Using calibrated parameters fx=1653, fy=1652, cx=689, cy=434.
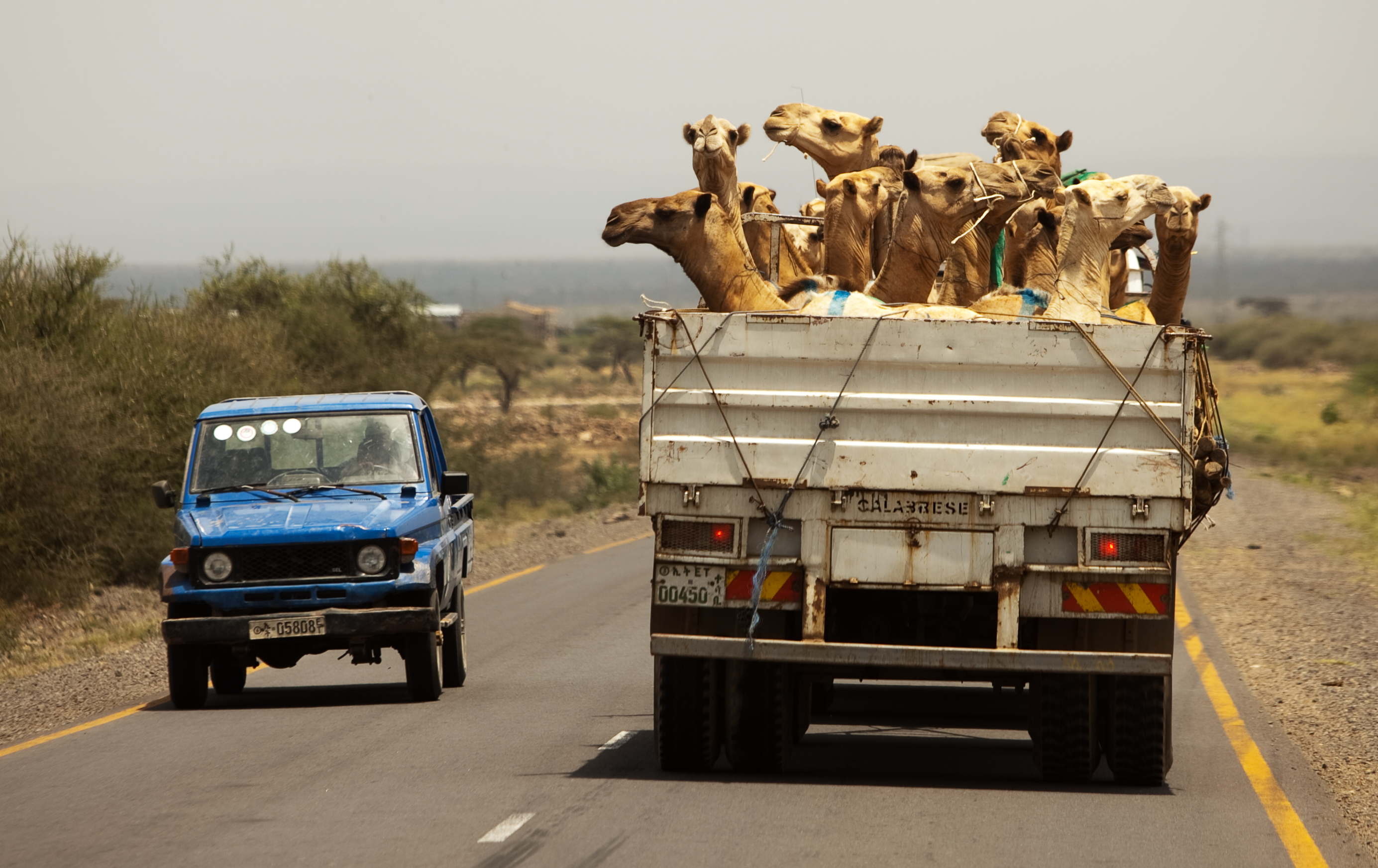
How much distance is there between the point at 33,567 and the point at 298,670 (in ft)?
24.7

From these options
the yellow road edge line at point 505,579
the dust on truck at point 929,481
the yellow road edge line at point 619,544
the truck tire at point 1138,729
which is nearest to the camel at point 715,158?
the dust on truck at point 929,481

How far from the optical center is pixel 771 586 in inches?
324

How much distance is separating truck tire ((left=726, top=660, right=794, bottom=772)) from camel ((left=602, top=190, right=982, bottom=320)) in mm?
2403

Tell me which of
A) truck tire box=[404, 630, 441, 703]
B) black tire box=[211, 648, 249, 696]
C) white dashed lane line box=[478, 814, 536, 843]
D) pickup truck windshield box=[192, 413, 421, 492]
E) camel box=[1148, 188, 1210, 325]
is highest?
camel box=[1148, 188, 1210, 325]

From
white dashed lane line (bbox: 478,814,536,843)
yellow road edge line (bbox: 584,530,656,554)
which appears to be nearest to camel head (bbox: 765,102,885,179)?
white dashed lane line (bbox: 478,814,536,843)

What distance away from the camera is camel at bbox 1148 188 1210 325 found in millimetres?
10805

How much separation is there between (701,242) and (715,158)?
155 cm

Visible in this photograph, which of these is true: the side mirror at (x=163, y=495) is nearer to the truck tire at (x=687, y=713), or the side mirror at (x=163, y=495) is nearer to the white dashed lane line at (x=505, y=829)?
the truck tire at (x=687, y=713)

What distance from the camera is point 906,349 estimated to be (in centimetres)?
820

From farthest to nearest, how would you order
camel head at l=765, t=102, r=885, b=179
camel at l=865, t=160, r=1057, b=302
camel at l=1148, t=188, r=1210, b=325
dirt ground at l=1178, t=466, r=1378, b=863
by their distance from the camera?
camel head at l=765, t=102, r=885, b=179 → camel at l=1148, t=188, r=1210, b=325 → camel at l=865, t=160, r=1057, b=302 → dirt ground at l=1178, t=466, r=1378, b=863

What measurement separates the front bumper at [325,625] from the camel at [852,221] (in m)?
3.77

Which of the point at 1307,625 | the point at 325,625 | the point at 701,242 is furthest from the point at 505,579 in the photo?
the point at 701,242

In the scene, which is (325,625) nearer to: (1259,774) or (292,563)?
(292,563)

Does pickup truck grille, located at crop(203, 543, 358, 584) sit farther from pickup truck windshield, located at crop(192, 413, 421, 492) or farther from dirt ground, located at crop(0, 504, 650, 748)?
dirt ground, located at crop(0, 504, 650, 748)
